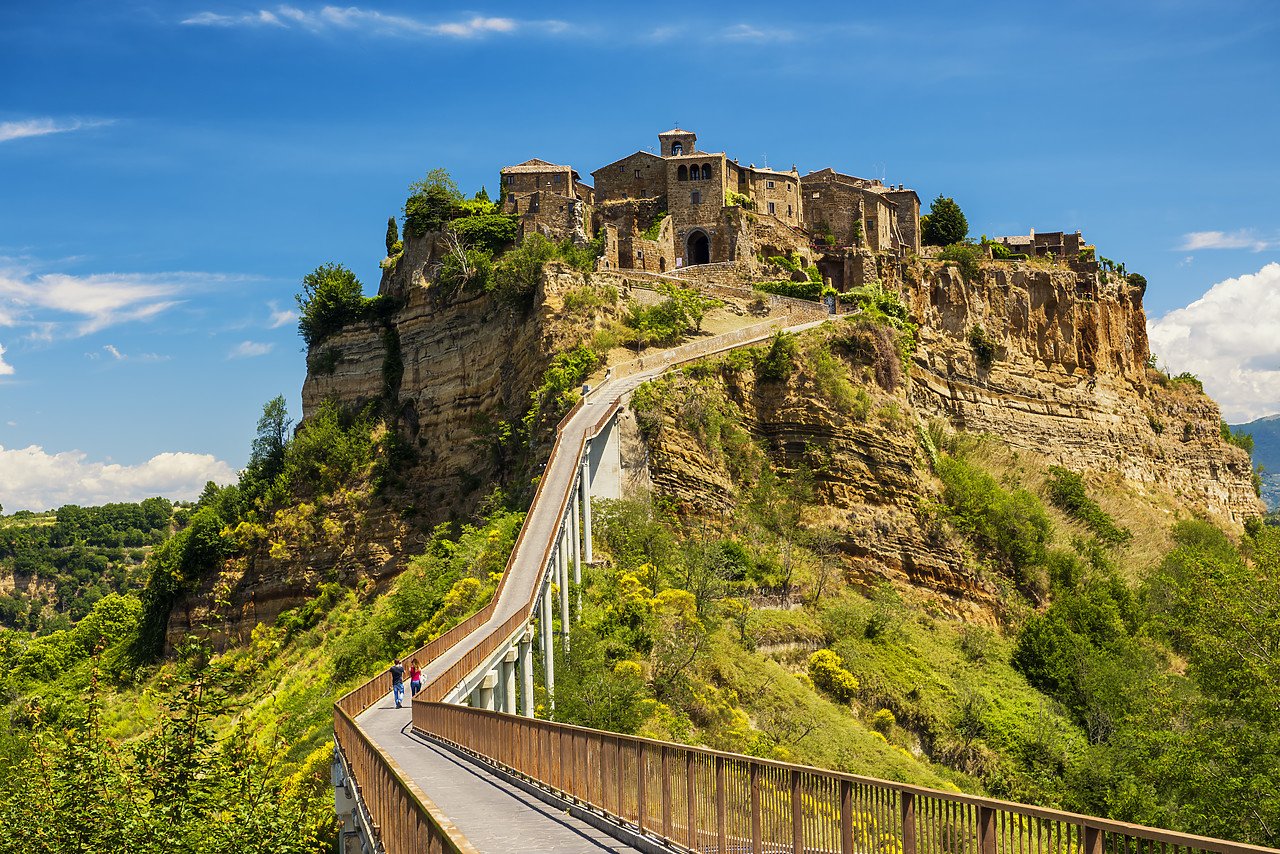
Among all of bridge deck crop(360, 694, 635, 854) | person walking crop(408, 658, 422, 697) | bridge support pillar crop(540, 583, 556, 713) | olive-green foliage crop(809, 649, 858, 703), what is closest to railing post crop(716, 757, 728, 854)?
bridge deck crop(360, 694, 635, 854)

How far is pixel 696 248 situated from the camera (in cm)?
6731

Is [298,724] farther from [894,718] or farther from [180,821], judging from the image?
[894,718]

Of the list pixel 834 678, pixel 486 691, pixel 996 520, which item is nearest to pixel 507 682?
pixel 486 691

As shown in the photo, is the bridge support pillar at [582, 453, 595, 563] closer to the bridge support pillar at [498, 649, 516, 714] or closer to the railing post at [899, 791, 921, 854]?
the bridge support pillar at [498, 649, 516, 714]

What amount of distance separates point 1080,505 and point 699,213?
99.6 ft

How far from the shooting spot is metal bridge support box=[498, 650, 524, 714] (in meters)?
27.6

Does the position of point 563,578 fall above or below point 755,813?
above

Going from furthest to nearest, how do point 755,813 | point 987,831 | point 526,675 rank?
point 526,675 < point 755,813 < point 987,831

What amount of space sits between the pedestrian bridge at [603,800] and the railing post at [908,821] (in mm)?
11

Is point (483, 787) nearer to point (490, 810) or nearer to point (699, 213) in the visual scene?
point (490, 810)

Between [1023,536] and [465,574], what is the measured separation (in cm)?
2978

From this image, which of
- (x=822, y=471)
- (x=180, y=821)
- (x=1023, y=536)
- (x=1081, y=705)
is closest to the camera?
(x=180, y=821)

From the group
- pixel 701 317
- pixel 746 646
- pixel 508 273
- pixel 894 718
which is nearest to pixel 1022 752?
pixel 894 718

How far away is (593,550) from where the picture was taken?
137 feet
